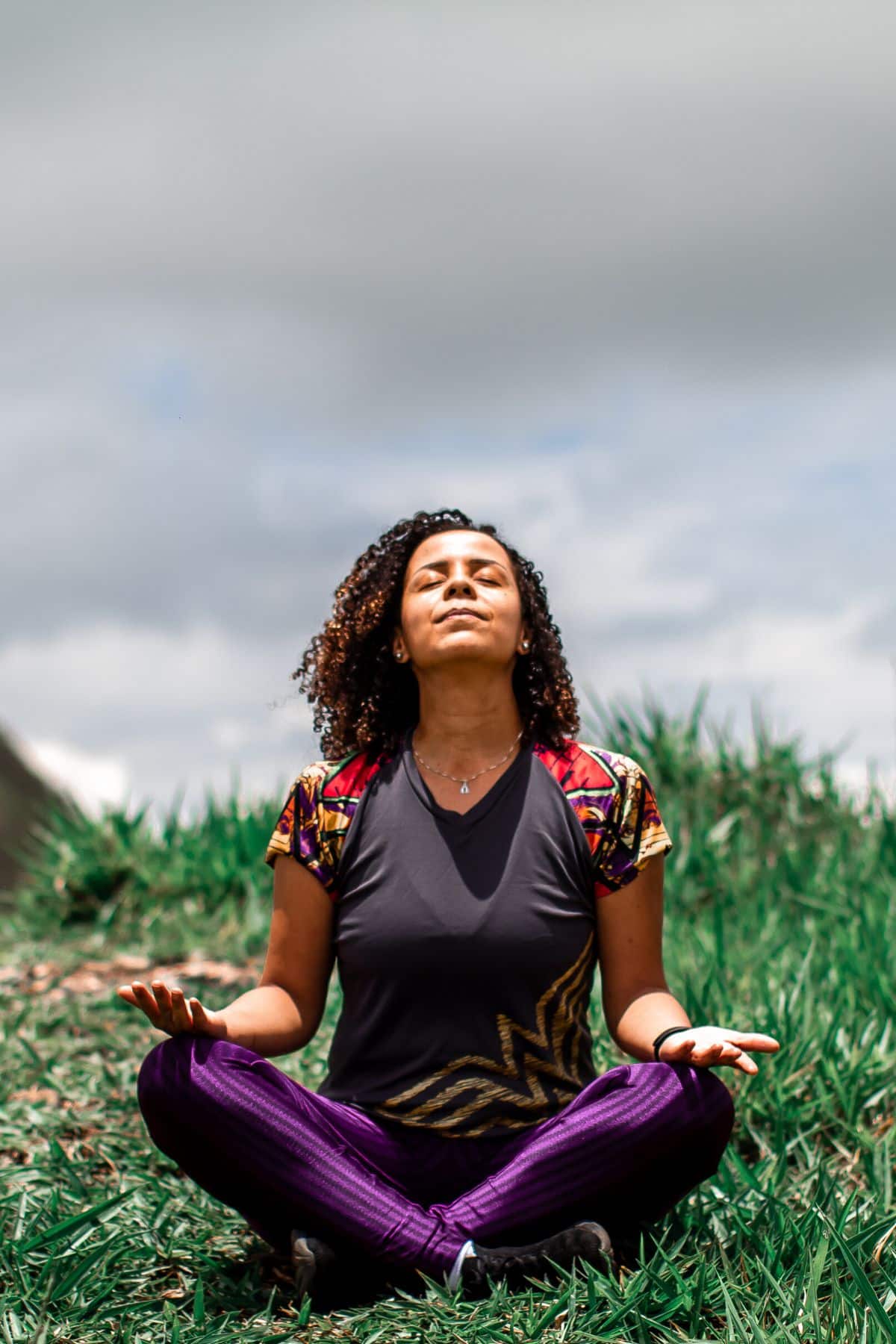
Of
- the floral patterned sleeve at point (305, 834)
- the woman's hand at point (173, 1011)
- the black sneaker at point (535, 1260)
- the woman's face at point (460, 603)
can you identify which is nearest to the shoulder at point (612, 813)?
the woman's face at point (460, 603)

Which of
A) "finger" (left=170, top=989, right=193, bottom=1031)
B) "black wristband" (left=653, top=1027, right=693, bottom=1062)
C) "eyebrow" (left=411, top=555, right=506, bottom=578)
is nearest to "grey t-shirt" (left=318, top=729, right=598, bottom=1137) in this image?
"black wristband" (left=653, top=1027, right=693, bottom=1062)

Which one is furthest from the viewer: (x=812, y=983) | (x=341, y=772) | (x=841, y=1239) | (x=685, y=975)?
(x=812, y=983)

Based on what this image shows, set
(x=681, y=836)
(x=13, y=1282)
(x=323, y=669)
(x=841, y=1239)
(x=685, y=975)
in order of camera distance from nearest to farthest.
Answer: (x=841, y=1239), (x=13, y=1282), (x=323, y=669), (x=685, y=975), (x=681, y=836)

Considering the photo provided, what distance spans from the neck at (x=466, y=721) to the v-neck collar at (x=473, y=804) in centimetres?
4

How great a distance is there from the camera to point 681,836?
648 cm

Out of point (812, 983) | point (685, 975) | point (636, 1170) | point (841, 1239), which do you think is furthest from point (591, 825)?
point (812, 983)

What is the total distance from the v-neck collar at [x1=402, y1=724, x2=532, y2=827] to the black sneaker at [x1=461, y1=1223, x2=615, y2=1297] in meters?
0.80

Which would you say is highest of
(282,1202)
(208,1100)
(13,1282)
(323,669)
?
(323,669)

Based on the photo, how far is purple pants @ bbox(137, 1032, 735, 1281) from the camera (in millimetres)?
2666

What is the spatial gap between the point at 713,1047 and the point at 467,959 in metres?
0.49

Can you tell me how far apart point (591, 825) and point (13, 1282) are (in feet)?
4.81

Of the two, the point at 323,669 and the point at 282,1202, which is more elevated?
the point at 323,669

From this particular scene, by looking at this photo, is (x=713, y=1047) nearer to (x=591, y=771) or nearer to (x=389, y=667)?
(x=591, y=771)

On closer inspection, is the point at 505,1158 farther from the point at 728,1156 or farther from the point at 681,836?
the point at 681,836
